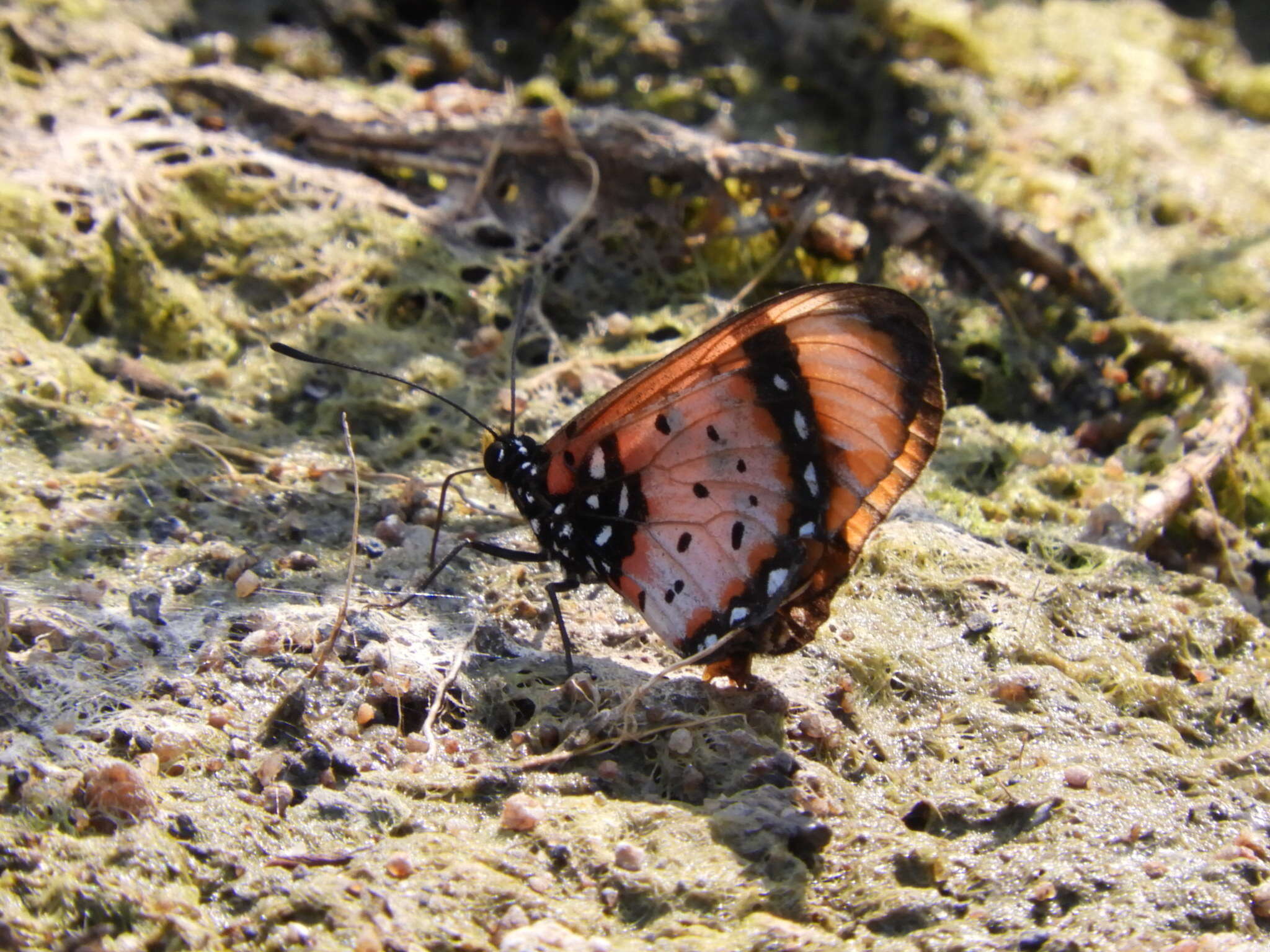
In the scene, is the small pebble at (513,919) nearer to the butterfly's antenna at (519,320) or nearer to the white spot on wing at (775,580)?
the white spot on wing at (775,580)

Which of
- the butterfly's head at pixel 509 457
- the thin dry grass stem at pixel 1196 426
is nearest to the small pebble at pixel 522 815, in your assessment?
the butterfly's head at pixel 509 457

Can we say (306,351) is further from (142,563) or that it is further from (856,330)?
(856,330)

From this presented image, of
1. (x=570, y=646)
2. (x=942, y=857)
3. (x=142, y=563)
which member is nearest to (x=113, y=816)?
(x=142, y=563)

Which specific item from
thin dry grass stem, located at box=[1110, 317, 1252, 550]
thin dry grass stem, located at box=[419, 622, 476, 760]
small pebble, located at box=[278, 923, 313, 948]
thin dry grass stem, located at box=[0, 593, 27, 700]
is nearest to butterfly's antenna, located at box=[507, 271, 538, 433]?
thin dry grass stem, located at box=[419, 622, 476, 760]

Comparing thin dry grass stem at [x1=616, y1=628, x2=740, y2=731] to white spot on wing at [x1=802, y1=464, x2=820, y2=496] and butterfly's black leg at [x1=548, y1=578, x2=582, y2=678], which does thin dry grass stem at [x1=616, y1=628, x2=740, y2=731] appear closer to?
butterfly's black leg at [x1=548, y1=578, x2=582, y2=678]

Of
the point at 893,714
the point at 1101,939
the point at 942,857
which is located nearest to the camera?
the point at 1101,939

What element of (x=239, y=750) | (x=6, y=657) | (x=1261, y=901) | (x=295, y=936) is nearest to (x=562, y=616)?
(x=239, y=750)
